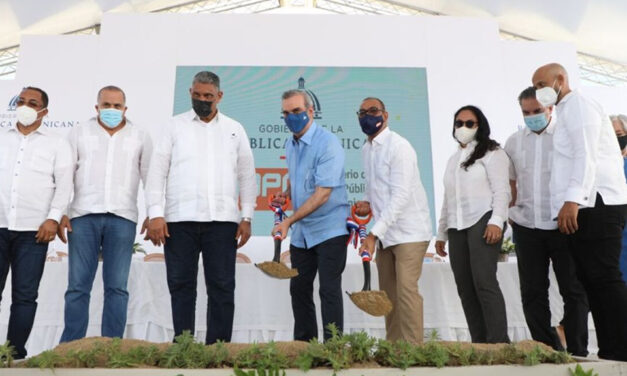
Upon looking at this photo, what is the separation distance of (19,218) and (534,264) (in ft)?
8.15

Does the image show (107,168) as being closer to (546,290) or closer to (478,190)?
(478,190)

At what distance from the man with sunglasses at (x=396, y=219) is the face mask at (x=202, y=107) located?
0.76 m

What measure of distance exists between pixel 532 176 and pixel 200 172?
66.0 inches

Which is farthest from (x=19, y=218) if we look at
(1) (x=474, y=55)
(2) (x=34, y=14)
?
(2) (x=34, y=14)

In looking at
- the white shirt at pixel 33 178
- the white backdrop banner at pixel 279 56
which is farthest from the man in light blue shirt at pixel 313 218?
the white backdrop banner at pixel 279 56

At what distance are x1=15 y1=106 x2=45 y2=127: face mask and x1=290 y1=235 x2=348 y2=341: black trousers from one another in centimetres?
150

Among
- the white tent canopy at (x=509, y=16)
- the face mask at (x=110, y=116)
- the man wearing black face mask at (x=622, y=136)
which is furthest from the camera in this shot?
the white tent canopy at (x=509, y=16)

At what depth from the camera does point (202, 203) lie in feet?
8.77

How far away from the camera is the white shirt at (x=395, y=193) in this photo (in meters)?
2.70

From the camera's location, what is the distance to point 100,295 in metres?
3.27

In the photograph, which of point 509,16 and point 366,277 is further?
point 509,16

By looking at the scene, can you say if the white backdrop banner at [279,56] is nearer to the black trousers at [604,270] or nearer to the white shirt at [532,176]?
the white shirt at [532,176]

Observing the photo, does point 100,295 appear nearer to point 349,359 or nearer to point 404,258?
point 404,258

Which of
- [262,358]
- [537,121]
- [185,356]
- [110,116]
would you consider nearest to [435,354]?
[262,358]
